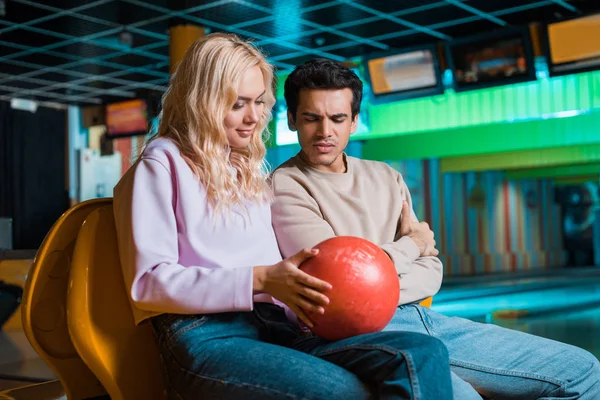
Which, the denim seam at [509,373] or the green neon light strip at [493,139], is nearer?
the denim seam at [509,373]

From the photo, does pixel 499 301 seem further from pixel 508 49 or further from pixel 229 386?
pixel 229 386

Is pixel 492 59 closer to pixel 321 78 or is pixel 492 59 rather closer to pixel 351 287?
pixel 321 78

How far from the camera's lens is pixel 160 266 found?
1.46m

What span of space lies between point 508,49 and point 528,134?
5054 millimetres

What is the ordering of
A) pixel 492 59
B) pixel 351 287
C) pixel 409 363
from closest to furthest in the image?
1. pixel 409 363
2. pixel 351 287
3. pixel 492 59

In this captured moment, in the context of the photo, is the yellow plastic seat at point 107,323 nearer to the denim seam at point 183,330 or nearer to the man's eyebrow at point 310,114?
the denim seam at point 183,330

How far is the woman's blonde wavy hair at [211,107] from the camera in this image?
5.26ft

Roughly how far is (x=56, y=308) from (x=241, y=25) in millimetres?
5139

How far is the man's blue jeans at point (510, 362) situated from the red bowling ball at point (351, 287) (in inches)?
15.6

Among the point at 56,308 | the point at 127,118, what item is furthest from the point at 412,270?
the point at 127,118

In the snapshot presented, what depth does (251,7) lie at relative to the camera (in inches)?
231

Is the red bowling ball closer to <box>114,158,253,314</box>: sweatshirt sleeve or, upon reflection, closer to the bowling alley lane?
<box>114,158,253,314</box>: sweatshirt sleeve

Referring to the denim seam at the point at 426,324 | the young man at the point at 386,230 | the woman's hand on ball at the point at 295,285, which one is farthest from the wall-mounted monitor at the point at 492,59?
the woman's hand on ball at the point at 295,285

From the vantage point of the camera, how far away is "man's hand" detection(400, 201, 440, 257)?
2.03m
